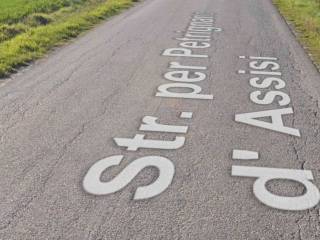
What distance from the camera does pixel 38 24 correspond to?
47.3 ft

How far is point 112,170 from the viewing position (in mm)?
4664

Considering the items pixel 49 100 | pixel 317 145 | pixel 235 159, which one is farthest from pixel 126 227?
pixel 49 100

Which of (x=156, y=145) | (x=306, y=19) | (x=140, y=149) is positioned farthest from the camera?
(x=306, y=19)

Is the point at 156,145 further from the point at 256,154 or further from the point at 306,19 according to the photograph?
the point at 306,19

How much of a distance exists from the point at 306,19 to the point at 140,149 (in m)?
12.2

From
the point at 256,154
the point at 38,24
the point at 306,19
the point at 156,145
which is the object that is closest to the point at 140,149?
the point at 156,145

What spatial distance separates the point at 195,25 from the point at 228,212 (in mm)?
11407

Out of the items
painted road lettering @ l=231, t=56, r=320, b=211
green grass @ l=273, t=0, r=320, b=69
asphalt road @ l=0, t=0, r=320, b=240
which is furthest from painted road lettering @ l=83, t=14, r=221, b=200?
green grass @ l=273, t=0, r=320, b=69

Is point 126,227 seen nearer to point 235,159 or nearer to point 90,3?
point 235,159

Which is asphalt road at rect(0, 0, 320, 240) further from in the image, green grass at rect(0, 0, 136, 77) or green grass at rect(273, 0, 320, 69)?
green grass at rect(273, 0, 320, 69)

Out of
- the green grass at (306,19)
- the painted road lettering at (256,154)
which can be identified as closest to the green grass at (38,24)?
the painted road lettering at (256,154)

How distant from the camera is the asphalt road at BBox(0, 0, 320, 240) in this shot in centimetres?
381

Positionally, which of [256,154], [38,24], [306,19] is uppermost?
[256,154]

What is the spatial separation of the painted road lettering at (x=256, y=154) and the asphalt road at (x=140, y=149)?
82 millimetres
